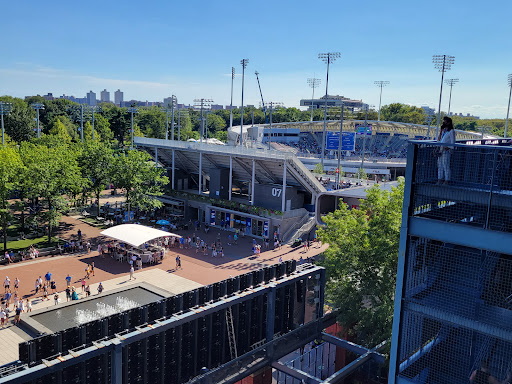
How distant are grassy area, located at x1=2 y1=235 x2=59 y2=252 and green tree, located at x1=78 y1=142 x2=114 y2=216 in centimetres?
780

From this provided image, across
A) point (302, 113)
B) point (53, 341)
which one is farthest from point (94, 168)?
point (302, 113)

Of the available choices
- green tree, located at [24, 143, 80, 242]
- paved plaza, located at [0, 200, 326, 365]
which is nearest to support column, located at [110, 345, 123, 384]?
paved plaza, located at [0, 200, 326, 365]

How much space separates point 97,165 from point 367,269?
3495 centimetres

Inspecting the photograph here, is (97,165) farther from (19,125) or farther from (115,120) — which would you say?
(115,120)

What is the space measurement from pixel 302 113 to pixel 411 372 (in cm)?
15713

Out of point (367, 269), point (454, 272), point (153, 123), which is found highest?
point (153, 123)

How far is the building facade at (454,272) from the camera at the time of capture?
8.73m

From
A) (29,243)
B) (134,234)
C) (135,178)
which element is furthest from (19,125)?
(134,234)

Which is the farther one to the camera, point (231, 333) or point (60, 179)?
point (60, 179)

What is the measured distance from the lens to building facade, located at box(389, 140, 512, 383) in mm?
8725

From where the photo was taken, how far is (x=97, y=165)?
46.7 meters

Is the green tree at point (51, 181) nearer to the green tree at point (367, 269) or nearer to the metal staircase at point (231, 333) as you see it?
the green tree at point (367, 269)

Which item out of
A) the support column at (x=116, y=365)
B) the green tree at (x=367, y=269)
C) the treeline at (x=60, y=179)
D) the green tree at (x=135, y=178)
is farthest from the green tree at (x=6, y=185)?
the support column at (x=116, y=365)

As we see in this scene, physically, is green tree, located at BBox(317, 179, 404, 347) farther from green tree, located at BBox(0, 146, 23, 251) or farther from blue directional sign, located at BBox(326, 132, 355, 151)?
blue directional sign, located at BBox(326, 132, 355, 151)
